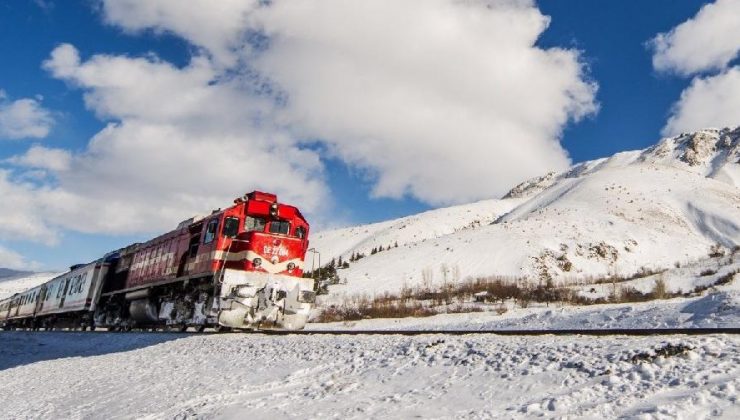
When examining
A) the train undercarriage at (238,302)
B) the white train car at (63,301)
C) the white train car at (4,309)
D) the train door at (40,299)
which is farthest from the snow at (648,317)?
the white train car at (4,309)

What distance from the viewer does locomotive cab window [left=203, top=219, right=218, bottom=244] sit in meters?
16.8

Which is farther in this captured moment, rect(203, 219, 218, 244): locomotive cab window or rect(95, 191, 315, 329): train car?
rect(203, 219, 218, 244): locomotive cab window

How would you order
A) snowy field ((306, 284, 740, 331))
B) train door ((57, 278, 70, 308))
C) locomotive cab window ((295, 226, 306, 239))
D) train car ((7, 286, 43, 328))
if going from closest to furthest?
snowy field ((306, 284, 740, 331))
locomotive cab window ((295, 226, 306, 239))
train door ((57, 278, 70, 308))
train car ((7, 286, 43, 328))

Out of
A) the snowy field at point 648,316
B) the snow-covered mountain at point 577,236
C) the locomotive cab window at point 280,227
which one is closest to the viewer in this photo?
the snowy field at point 648,316

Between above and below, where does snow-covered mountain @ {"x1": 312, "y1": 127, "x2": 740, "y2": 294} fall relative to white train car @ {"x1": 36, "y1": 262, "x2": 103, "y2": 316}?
above

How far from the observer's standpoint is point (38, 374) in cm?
1400

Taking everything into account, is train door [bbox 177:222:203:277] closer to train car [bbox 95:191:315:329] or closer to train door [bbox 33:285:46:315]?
train car [bbox 95:191:315:329]

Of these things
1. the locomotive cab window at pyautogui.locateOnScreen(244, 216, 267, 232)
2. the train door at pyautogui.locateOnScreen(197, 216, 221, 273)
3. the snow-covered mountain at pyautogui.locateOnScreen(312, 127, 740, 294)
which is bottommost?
the train door at pyautogui.locateOnScreen(197, 216, 221, 273)

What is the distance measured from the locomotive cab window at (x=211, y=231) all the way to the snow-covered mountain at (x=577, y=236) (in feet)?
86.0

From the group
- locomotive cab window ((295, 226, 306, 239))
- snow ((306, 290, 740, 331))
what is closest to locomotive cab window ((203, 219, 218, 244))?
locomotive cab window ((295, 226, 306, 239))

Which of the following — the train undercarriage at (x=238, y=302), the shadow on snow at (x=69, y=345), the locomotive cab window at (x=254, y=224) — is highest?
the locomotive cab window at (x=254, y=224)

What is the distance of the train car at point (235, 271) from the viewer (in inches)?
607

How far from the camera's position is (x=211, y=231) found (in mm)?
17016

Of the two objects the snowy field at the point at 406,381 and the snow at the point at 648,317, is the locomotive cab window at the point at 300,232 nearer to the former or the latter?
the snowy field at the point at 406,381
